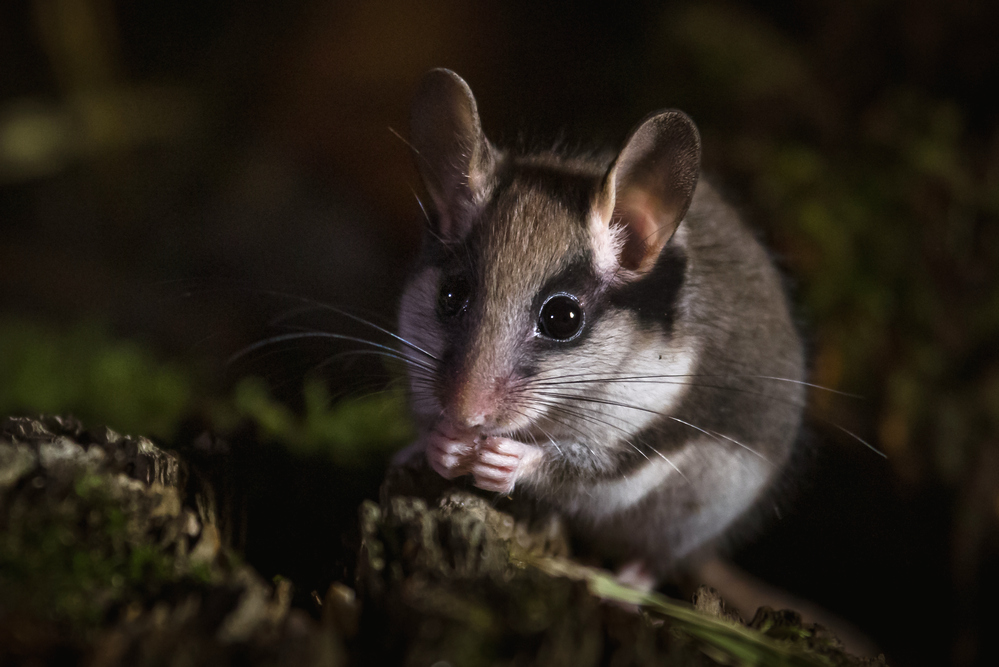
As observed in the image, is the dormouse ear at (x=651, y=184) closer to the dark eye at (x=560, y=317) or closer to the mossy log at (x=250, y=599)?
the dark eye at (x=560, y=317)

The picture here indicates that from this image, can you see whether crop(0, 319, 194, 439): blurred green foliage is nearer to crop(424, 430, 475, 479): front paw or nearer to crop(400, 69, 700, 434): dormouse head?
crop(424, 430, 475, 479): front paw

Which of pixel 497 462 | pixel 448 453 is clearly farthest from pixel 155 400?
pixel 497 462

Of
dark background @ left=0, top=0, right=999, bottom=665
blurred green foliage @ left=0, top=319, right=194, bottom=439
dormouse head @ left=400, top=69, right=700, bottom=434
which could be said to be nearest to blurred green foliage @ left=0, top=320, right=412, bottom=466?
blurred green foliage @ left=0, top=319, right=194, bottom=439

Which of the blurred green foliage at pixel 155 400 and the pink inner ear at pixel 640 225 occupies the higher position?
the pink inner ear at pixel 640 225

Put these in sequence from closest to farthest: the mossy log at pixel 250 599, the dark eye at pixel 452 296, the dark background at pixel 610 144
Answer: the mossy log at pixel 250 599 → the dark eye at pixel 452 296 → the dark background at pixel 610 144

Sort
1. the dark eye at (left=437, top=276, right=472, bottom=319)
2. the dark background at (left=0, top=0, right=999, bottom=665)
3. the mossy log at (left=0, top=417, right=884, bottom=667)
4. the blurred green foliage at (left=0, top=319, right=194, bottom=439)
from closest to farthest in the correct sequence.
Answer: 1. the mossy log at (left=0, top=417, right=884, bottom=667)
2. the dark eye at (left=437, top=276, right=472, bottom=319)
3. the blurred green foliage at (left=0, top=319, right=194, bottom=439)
4. the dark background at (left=0, top=0, right=999, bottom=665)

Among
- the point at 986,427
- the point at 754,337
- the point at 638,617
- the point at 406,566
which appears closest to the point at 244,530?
the point at 406,566

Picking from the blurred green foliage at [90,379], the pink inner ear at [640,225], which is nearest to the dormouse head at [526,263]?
the pink inner ear at [640,225]
